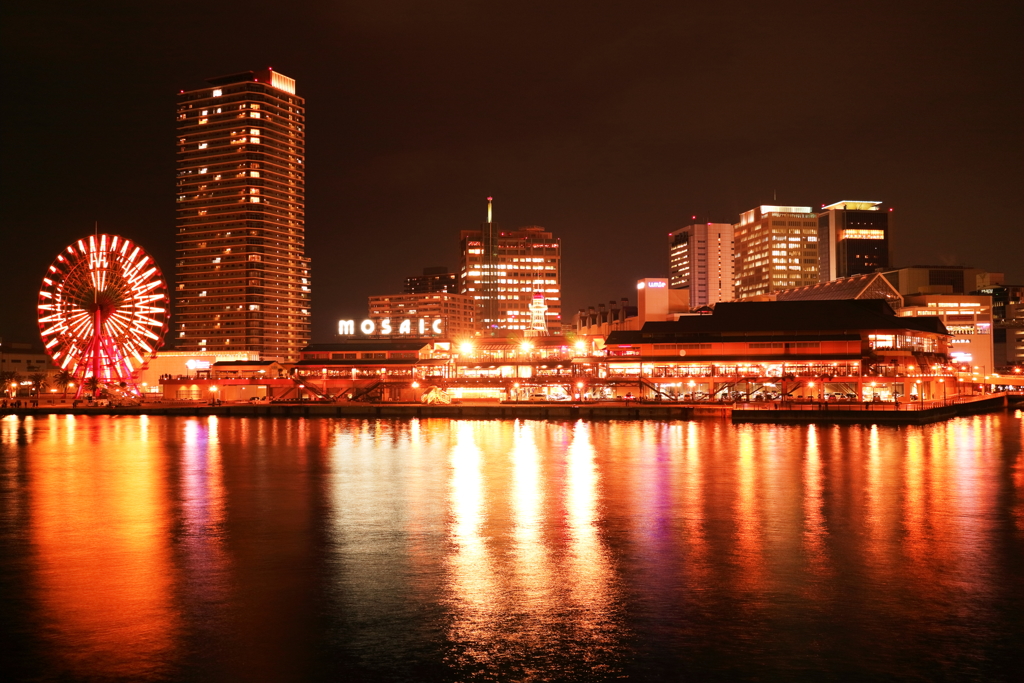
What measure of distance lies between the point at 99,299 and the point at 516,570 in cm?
8530

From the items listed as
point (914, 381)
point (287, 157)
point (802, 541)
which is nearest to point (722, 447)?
point (802, 541)

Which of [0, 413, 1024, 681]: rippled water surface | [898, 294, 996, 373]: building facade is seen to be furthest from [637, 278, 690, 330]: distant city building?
[0, 413, 1024, 681]: rippled water surface

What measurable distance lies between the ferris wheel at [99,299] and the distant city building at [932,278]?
140870 mm

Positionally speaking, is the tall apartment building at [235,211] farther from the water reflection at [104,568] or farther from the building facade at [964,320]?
the water reflection at [104,568]

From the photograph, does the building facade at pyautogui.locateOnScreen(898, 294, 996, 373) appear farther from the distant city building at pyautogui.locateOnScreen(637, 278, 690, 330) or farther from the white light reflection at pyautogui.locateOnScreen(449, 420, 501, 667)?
the white light reflection at pyautogui.locateOnScreen(449, 420, 501, 667)

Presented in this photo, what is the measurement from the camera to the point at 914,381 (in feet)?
313

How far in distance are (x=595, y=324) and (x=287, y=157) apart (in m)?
77.5

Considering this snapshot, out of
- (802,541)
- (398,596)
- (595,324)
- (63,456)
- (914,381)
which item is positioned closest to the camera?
(398,596)

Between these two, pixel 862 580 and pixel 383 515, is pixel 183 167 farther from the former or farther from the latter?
pixel 862 580

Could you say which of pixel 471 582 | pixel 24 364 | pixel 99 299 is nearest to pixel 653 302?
pixel 99 299

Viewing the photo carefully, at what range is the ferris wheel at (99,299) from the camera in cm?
9244

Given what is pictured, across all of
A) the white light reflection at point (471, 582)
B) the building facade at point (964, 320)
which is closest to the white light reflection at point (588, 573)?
the white light reflection at point (471, 582)

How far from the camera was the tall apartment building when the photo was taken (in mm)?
186500

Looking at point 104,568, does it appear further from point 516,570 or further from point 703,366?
point 703,366
